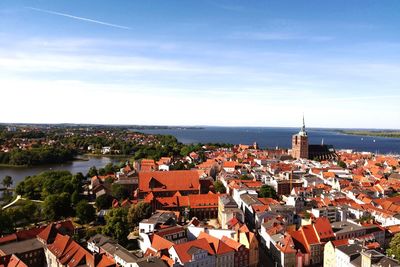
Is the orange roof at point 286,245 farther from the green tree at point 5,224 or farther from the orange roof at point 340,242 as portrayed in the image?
the green tree at point 5,224

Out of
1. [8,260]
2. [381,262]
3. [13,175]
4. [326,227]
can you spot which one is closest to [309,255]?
[326,227]

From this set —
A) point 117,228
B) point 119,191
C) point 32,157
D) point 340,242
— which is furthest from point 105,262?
point 32,157

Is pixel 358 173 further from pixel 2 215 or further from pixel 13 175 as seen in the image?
pixel 13 175

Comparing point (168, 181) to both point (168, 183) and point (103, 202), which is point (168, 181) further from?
point (103, 202)

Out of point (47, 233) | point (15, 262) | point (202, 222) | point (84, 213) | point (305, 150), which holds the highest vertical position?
point (305, 150)

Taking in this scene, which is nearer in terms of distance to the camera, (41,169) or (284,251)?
(284,251)

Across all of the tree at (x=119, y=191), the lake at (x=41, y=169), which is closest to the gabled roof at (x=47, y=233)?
the tree at (x=119, y=191)
